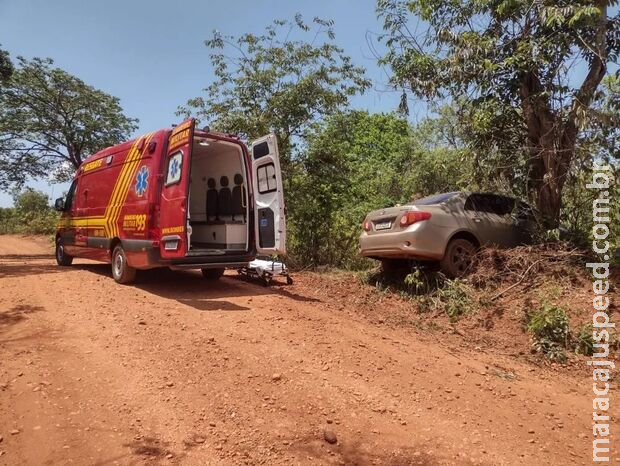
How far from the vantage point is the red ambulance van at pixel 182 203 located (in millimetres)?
6590

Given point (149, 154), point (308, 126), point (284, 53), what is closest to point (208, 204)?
point (149, 154)

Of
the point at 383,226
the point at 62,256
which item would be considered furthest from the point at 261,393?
the point at 62,256

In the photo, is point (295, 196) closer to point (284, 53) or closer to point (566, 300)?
point (284, 53)

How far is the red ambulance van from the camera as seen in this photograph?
659 centimetres

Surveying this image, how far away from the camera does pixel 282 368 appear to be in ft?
13.6

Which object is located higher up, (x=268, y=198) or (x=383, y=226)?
(x=268, y=198)

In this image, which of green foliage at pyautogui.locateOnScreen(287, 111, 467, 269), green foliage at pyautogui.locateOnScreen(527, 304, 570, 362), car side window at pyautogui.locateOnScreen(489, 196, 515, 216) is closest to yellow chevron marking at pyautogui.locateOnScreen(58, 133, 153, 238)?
green foliage at pyautogui.locateOnScreen(287, 111, 467, 269)

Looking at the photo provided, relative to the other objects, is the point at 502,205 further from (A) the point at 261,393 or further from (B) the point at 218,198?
(A) the point at 261,393

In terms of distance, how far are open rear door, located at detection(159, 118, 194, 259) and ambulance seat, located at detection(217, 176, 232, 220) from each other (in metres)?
1.66

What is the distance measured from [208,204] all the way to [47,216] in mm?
26285

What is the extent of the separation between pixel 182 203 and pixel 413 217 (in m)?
3.34

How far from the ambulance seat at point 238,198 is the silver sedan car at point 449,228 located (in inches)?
86.2

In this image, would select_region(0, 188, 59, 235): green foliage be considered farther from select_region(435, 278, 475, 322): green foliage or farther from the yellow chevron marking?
select_region(435, 278, 475, 322): green foliage

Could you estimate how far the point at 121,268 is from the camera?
7.63 m
